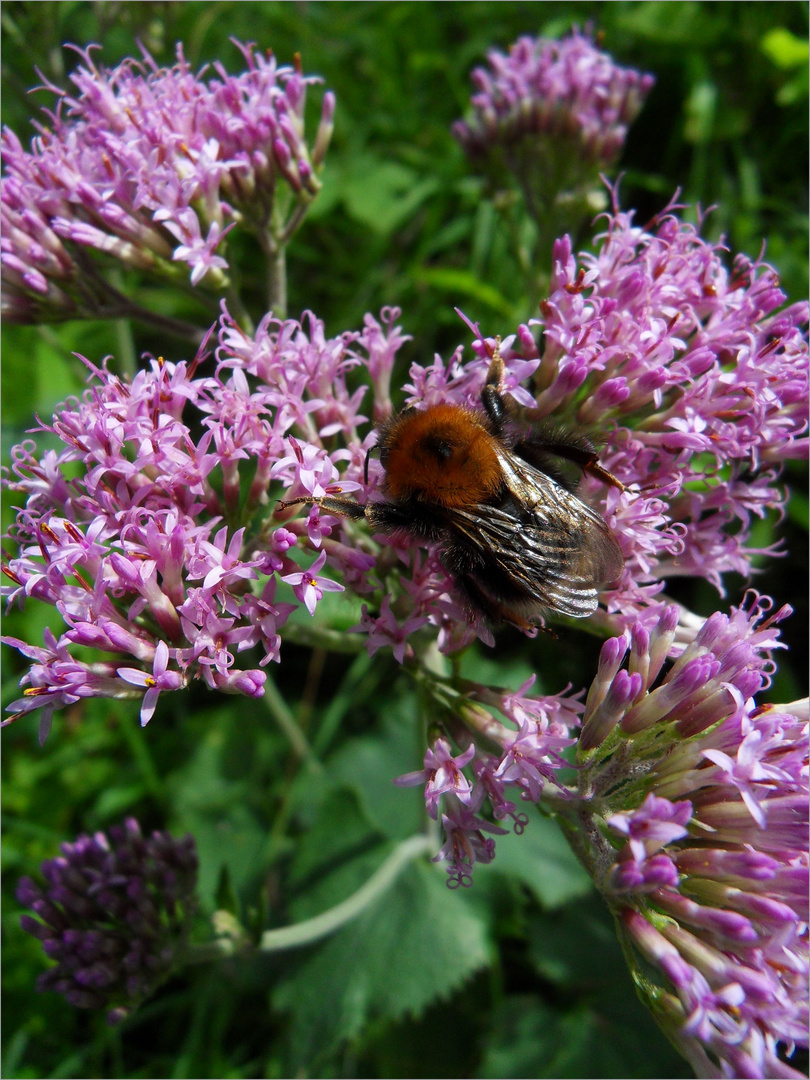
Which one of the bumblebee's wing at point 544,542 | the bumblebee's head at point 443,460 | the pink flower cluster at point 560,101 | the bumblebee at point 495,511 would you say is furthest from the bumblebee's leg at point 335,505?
the pink flower cluster at point 560,101

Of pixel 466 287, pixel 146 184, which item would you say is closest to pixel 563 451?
pixel 146 184

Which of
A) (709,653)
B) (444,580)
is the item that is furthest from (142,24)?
(709,653)

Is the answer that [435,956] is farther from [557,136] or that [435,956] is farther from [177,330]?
[557,136]

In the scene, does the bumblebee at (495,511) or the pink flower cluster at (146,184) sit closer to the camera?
the bumblebee at (495,511)

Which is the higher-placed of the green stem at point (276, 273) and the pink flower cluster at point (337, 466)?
the green stem at point (276, 273)

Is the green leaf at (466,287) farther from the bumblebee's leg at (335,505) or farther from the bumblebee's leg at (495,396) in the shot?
the bumblebee's leg at (335,505)

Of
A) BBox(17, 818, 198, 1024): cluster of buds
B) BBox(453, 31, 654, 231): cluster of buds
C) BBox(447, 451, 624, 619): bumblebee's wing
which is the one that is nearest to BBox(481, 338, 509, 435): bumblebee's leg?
BBox(447, 451, 624, 619): bumblebee's wing
